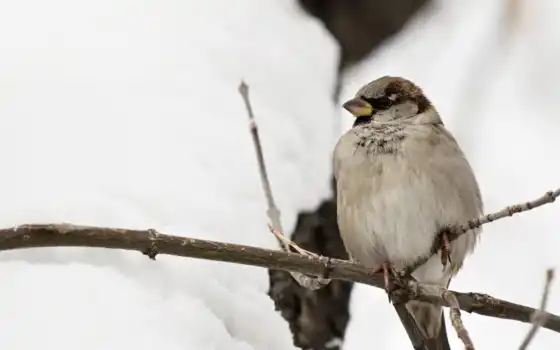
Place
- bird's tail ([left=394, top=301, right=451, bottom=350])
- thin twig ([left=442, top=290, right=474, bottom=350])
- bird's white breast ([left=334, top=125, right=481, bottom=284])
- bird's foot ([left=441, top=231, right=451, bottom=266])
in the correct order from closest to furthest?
thin twig ([left=442, top=290, right=474, bottom=350]) → bird's foot ([left=441, top=231, right=451, bottom=266]) → bird's white breast ([left=334, top=125, right=481, bottom=284]) → bird's tail ([left=394, top=301, right=451, bottom=350])

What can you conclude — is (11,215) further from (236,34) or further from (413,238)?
(236,34)

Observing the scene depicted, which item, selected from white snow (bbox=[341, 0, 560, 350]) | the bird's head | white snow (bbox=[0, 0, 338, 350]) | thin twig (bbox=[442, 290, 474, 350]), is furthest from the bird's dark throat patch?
thin twig (bbox=[442, 290, 474, 350])

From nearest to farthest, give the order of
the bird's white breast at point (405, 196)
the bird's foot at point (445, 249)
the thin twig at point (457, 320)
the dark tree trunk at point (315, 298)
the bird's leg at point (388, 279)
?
the thin twig at point (457, 320)
the bird's leg at point (388, 279)
the bird's foot at point (445, 249)
the bird's white breast at point (405, 196)
the dark tree trunk at point (315, 298)

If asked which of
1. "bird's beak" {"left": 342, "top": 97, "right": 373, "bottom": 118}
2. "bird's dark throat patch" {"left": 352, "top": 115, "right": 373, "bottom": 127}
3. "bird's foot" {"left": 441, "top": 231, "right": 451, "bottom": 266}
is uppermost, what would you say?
"bird's beak" {"left": 342, "top": 97, "right": 373, "bottom": 118}

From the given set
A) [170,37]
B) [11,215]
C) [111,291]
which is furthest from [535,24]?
[170,37]

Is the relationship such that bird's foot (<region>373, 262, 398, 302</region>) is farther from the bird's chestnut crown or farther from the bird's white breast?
the bird's chestnut crown

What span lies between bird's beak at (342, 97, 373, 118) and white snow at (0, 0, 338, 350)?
0.26 metres

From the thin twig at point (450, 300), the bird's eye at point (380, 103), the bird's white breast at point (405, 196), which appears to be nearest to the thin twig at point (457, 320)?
the thin twig at point (450, 300)

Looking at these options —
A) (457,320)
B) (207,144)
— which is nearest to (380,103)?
(207,144)

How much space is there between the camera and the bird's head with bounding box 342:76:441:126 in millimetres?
1761

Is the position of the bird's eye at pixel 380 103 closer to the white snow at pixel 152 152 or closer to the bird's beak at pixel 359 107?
the bird's beak at pixel 359 107

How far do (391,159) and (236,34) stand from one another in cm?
74

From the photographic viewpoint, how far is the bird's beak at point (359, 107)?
5.77 ft

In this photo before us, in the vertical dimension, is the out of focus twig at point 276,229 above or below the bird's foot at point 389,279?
above
